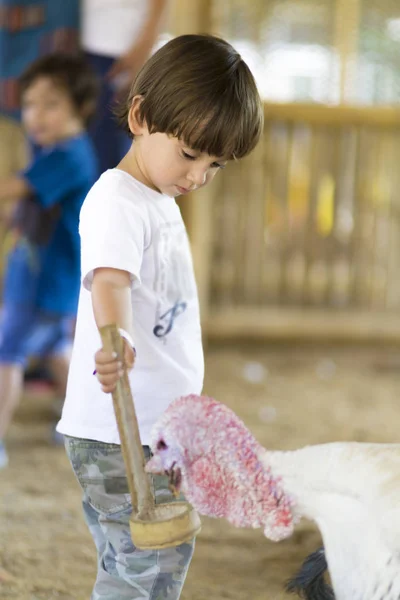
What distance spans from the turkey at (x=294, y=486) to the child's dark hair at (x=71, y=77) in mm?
1412

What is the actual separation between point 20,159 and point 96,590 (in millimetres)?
2823

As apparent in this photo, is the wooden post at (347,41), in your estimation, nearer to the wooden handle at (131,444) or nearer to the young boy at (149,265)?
the young boy at (149,265)

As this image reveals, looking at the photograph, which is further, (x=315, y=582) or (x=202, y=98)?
(x=315, y=582)

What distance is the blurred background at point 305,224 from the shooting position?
2992mm

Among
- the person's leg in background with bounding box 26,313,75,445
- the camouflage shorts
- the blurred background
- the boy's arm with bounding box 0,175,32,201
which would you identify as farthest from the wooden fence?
the camouflage shorts

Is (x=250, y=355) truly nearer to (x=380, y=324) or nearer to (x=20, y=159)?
(x=380, y=324)

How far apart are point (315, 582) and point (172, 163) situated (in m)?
0.64

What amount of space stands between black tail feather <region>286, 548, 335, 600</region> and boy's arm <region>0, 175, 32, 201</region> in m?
1.22

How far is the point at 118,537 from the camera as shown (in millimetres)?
1144

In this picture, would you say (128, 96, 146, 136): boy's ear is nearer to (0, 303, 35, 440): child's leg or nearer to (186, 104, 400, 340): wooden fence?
(0, 303, 35, 440): child's leg

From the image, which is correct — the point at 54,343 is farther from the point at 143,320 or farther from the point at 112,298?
the point at 112,298

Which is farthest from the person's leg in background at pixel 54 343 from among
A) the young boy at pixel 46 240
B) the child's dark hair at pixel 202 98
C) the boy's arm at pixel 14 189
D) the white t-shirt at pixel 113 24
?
the child's dark hair at pixel 202 98

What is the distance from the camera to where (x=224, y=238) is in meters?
3.96

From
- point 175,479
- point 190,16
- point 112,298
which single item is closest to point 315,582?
point 175,479
